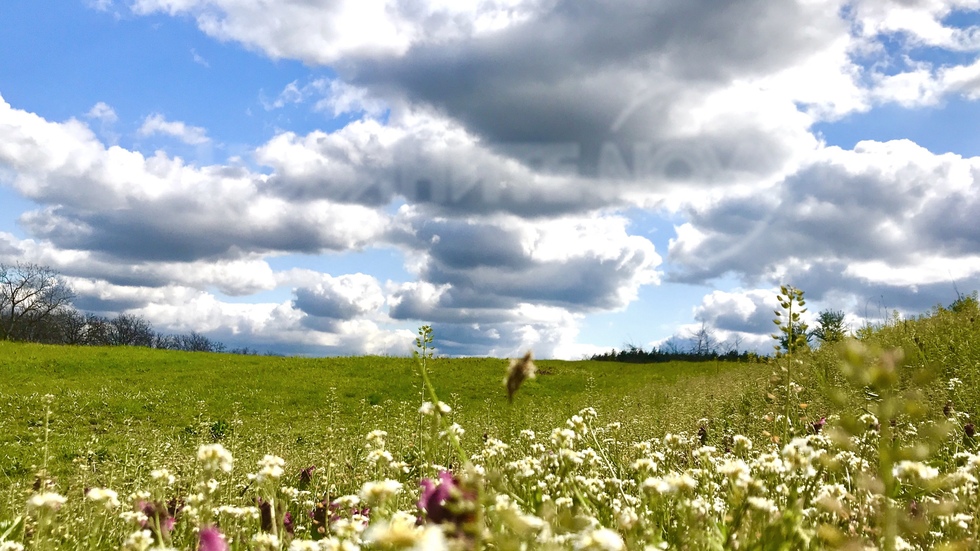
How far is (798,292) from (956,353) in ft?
27.4

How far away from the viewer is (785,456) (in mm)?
2846

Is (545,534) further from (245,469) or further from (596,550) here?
(245,469)

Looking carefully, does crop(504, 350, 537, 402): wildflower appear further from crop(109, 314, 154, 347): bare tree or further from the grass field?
crop(109, 314, 154, 347): bare tree

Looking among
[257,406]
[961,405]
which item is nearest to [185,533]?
[961,405]

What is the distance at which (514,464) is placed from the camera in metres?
3.66

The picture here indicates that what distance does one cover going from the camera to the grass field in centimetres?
173

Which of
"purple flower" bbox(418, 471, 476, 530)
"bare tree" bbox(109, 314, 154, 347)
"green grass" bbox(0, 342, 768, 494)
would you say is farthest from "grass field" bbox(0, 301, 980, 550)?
"bare tree" bbox(109, 314, 154, 347)

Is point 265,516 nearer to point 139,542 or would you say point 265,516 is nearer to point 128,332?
point 139,542

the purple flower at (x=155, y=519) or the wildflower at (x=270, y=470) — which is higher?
the wildflower at (x=270, y=470)

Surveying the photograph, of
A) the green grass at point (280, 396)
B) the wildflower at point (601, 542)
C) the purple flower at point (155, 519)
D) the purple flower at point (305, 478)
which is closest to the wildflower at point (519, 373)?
the wildflower at point (601, 542)

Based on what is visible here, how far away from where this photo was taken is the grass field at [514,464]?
173 cm

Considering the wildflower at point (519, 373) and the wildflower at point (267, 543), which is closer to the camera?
the wildflower at point (519, 373)

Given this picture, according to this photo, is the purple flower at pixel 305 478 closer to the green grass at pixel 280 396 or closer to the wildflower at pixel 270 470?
the green grass at pixel 280 396

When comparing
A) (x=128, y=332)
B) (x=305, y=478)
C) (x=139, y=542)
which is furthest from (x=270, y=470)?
(x=128, y=332)
